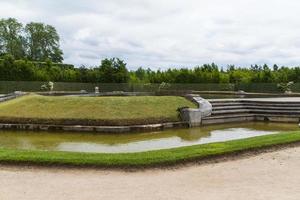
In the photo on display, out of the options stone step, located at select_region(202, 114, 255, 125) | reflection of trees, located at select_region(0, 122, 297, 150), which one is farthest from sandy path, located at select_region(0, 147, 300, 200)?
stone step, located at select_region(202, 114, 255, 125)

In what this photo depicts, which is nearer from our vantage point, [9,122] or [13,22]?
[9,122]

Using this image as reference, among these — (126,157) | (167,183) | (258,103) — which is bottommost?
(167,183)

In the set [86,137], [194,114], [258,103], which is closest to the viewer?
[86,137]

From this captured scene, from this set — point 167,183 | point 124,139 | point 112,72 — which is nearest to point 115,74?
point 112,72

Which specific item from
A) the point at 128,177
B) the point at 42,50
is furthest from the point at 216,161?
the point at 42,50

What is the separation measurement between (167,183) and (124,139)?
7.58m

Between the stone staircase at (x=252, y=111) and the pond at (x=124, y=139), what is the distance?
2.12m

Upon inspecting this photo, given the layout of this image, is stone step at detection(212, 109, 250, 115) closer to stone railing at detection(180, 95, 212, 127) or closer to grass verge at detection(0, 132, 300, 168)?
stone railing at detection(180, 95, 212, 127)

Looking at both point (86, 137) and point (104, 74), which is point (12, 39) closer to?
point (104, 74)

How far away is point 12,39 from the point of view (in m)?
86.0

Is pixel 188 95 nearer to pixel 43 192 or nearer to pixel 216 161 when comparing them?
pixel 216 161

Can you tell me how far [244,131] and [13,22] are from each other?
7793 centimetres

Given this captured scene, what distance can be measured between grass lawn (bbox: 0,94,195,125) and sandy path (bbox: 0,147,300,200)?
896 cm

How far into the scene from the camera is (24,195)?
7.02 meters
